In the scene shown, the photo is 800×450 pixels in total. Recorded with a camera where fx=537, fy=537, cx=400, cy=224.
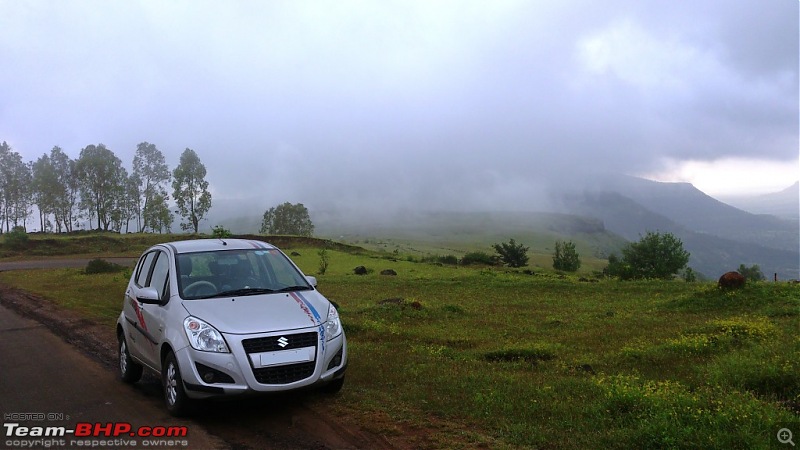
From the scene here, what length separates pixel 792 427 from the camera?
516 centimetres

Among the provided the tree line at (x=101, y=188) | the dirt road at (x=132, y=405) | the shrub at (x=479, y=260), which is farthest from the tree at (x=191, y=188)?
the dirt road at (x=132, y=405)

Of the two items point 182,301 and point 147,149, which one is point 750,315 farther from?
point 147,149

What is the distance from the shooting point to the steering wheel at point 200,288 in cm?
691

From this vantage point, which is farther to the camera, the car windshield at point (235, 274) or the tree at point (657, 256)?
the tree at point (657, 256)

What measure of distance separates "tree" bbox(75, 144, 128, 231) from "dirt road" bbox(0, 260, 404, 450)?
242 feet

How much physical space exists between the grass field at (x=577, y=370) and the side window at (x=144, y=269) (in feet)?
11.5

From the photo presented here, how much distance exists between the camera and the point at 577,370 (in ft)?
29.4

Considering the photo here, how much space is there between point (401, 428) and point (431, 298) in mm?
16253

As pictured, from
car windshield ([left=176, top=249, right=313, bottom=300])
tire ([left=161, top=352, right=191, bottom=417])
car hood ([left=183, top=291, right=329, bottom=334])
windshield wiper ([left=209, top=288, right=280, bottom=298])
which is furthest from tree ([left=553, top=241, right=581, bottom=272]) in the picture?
tire ([left=161, top=352, right=191, bottom=417])

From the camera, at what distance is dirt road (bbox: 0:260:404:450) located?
225 inches

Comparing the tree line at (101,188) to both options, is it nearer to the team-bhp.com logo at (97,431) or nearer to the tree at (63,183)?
the tree at (63,183)

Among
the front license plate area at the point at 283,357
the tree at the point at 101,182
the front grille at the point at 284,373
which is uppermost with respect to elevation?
the tree at the point at 101,182

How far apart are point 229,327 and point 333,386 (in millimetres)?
1683

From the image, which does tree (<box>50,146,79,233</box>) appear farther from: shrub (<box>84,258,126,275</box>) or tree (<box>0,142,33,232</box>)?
shrub (<box>84,258,126,275</box>)
